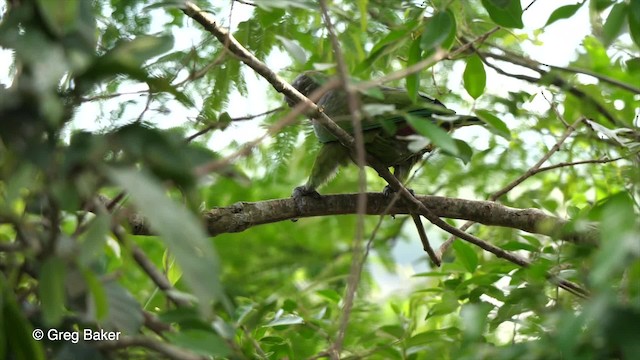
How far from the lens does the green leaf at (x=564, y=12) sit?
1.76m

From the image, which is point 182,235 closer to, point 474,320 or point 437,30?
point 474,320

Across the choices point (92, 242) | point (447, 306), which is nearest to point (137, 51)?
point (92, 242)

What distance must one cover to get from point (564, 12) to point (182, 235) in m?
1.34

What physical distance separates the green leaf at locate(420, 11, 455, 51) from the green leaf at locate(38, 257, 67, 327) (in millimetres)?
1051

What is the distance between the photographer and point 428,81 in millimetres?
3709

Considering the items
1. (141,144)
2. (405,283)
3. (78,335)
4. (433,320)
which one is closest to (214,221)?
(433,320)

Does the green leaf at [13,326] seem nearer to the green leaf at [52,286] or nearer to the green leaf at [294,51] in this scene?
the green leaf at [52,286]

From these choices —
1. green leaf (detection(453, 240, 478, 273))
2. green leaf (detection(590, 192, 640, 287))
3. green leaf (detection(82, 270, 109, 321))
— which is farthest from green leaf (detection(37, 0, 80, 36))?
green leaf (detection(453, 240, 478, 273))

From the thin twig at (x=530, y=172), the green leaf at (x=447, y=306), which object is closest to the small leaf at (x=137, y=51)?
the green leaf at (x=447, y=306)

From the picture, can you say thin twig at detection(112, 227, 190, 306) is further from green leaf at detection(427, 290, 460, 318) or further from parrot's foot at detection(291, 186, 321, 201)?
→ parrot's foot at detection(291, 186, 321, 201)

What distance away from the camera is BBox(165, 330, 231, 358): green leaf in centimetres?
107

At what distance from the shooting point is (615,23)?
163cm

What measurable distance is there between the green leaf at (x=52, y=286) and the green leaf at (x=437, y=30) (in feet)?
3.45

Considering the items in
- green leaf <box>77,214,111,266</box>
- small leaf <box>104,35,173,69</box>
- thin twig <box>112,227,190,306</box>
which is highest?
small leaf <box>104,35,173,69</box>
